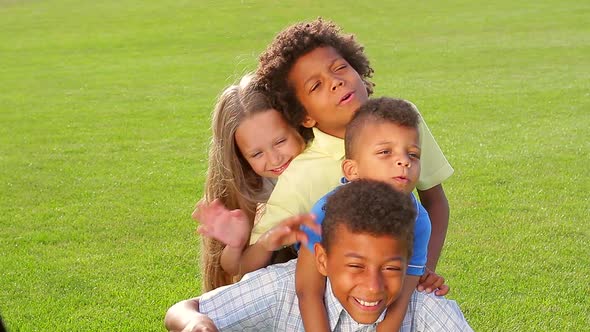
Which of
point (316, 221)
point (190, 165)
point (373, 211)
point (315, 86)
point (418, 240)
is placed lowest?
point (190, 165)

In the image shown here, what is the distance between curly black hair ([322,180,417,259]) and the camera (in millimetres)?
2820

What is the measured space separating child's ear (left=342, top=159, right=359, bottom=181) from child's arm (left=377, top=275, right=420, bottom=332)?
1.25 ft

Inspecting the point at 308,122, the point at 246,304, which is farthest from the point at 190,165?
the point at 246,304

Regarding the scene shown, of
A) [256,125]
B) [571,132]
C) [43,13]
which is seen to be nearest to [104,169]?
[571,132]

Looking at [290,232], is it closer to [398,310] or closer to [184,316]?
[398,310]

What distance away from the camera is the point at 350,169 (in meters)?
3.18

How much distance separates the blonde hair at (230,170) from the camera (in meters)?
3.82

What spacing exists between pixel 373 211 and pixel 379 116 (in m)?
0.43

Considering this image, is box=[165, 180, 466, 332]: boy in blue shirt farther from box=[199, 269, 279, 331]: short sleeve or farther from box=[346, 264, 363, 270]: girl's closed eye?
box=[199, 269, 279, 331]: short sleeve

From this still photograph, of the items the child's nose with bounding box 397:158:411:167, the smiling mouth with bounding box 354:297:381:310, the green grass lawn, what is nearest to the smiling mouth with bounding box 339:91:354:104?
the child's nose with bounding box 397:158:411:167

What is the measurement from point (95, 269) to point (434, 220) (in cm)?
267

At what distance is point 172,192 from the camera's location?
7.93m

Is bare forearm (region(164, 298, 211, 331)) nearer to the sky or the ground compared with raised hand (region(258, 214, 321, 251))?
nearer to the ground

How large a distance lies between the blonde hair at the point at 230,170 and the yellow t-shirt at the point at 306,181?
29 centimetres
